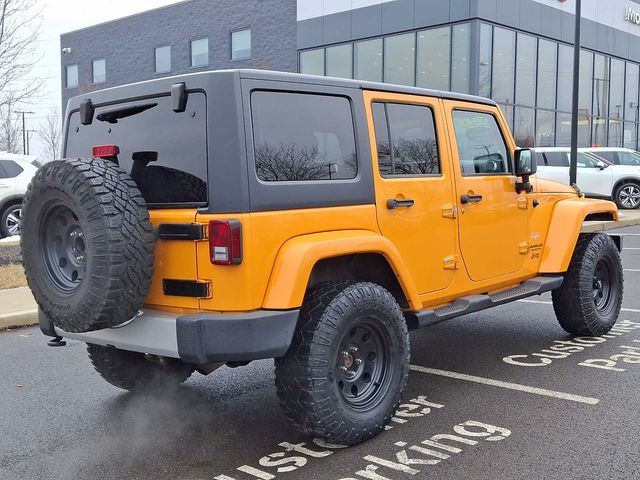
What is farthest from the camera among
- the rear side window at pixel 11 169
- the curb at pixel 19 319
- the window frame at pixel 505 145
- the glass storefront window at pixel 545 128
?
the glass storefront window at pixel 545 128

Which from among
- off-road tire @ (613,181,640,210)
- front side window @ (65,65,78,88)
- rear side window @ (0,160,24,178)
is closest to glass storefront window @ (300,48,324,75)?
off-road tire @ (613,181,640,210)

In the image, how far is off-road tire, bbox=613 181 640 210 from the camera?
66.3 feet

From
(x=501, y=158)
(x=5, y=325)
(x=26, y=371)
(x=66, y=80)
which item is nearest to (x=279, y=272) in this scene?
(x=501, y=158)

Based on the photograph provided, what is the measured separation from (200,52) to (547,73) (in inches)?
611

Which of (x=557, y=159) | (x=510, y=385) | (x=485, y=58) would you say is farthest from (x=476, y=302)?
(x=485, y=58)

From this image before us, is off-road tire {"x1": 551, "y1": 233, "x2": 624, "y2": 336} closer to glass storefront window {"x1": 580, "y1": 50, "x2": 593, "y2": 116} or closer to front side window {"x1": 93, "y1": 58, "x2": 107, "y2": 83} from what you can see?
glass storefront window {"x1": 580, "y1": 50, "x2": 593, "y2": 116}

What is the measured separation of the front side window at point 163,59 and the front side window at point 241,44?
182 inches

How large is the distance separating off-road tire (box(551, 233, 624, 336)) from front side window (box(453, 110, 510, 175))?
1154 millimetres

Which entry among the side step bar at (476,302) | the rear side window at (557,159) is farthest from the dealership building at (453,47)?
the side step bar at (476,302)

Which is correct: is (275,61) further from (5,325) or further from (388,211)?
(388,211)

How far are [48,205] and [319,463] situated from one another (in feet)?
6.33

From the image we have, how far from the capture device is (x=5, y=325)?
7020mm

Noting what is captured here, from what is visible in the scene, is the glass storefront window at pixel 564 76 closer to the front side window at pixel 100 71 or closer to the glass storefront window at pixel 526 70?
the glass storefront window at pixel 526 70

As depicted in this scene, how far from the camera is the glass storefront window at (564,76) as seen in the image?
2619 centimetres
